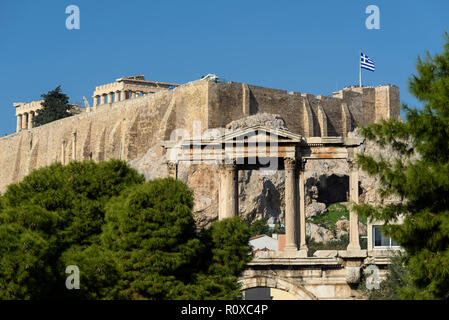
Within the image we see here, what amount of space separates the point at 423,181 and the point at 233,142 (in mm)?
16534

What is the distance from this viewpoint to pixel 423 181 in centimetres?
1928

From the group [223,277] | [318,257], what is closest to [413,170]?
[223,277]

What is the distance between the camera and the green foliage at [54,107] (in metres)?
94.2

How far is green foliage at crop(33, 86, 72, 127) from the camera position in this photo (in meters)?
94.2

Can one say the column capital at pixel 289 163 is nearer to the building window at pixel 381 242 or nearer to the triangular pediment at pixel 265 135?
the triangular pediment at pixel 265 135

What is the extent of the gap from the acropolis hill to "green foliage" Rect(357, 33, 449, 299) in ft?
138

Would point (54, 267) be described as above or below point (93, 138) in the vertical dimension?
below

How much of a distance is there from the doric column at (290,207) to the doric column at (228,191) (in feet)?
6.61

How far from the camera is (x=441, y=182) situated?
19.1 m

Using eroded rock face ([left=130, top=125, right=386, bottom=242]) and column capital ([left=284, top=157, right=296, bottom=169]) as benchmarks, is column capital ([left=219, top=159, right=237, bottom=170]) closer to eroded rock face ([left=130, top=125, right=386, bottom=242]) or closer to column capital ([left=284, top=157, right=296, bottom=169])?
column capital ([left=284, top=157, right=296, bottom=169])

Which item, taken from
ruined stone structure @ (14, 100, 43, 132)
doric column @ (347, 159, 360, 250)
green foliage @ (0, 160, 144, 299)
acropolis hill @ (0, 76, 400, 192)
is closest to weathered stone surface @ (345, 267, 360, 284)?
doric column @ (347, 159, 360, 250)

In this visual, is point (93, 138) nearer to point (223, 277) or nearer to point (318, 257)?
point (318, 257)

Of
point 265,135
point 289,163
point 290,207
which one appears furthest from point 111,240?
point 289,163

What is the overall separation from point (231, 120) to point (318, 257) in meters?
31.1
